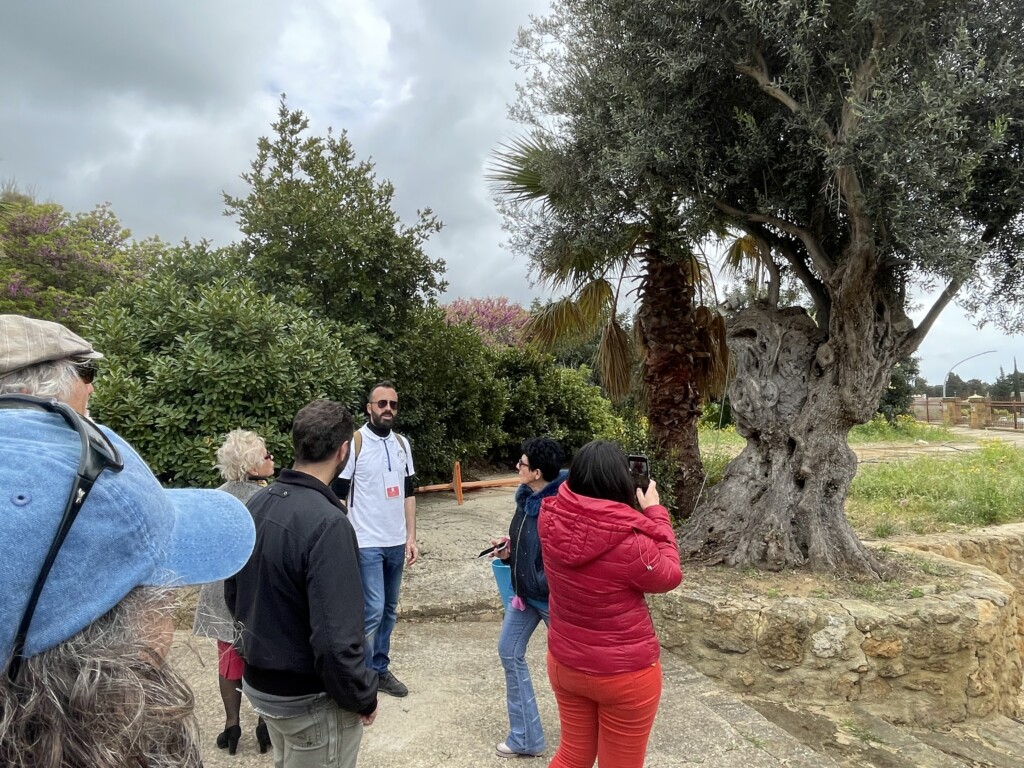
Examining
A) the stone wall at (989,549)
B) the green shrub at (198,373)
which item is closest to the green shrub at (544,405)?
the stone wall at (989,549)

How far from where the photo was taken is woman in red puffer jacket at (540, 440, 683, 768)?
2.61 m

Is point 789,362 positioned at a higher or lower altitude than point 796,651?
higher

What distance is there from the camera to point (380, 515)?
4156 mm

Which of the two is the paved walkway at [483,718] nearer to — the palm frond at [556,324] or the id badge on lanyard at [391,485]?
the id badge on lanyard at [391,485]

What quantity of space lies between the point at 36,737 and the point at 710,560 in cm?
620

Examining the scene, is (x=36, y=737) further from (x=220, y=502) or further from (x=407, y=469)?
(x=407, y=469)

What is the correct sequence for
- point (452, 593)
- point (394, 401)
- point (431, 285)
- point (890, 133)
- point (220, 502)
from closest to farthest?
1. point (220, 502)
2. point (394, 401)
3. point (890, 133)
4. point (452, 593)
5. point (431, 285)

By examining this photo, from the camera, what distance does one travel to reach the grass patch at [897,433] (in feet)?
64.5

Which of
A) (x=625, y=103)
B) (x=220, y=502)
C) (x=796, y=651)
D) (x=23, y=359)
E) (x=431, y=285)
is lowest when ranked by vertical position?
(x=796, y=651)

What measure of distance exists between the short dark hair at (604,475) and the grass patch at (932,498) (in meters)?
7.08

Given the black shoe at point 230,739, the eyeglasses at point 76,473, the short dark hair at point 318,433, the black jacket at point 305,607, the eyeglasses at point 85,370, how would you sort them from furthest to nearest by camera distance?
the black shoe at point 230,739 < the short dark hair at point 318,433 < the black jacket at point 305,607 < the eyeglasses at point 85,370 < the eyeglasses at point 76,473

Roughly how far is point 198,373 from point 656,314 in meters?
4.97

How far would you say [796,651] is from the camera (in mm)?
5004

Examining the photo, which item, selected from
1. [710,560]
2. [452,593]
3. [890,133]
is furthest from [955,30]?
[452,593]
